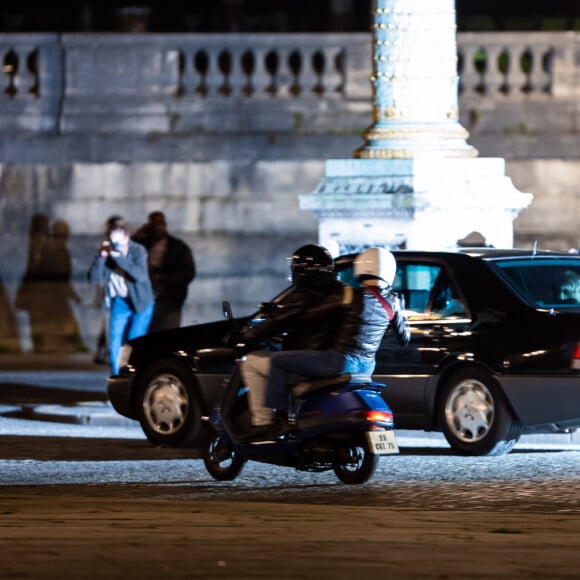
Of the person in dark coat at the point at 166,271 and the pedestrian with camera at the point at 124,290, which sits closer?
the pedestrian with camera at the point at 124,290

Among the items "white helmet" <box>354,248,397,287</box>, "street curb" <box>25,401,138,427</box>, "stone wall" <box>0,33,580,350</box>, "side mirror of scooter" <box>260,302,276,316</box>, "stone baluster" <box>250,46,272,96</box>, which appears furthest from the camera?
"stone baluster" <box>250,46,272,96</box>

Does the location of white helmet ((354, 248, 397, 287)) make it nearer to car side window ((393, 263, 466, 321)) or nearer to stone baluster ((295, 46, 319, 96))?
car side window ((393, 263, 466, 321))

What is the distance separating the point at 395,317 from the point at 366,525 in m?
3.15

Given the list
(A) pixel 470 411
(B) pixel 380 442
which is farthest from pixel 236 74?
(B) pixel 380 442

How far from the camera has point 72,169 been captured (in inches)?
1020

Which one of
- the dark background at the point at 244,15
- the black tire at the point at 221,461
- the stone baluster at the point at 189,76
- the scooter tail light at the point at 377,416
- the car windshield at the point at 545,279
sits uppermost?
the dark background at the point at 244,15

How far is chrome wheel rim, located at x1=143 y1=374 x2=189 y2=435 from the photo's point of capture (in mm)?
16406

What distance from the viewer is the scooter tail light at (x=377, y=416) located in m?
13.5

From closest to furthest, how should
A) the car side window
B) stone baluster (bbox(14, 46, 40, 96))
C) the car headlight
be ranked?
the car side window < the car headlight < stone baluster (bbox(14, 46, 40, 96))

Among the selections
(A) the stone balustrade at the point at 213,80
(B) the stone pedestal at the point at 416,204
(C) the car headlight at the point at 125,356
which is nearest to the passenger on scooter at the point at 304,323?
(C) the car headlight at the point at 125,356

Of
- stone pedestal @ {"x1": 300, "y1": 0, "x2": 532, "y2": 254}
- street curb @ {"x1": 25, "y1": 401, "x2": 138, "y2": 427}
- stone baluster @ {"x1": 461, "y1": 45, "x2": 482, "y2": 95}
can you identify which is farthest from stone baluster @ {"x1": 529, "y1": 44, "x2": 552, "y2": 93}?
street curb @ {"x1": 25, "y1": 401, "x2": 138, "y2": 427}

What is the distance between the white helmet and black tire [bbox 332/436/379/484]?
3.58ft

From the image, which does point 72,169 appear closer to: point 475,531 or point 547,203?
point 547,203

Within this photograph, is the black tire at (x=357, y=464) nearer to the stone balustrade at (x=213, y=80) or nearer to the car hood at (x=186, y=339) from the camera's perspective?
the car hood at (x=186, y=339)
